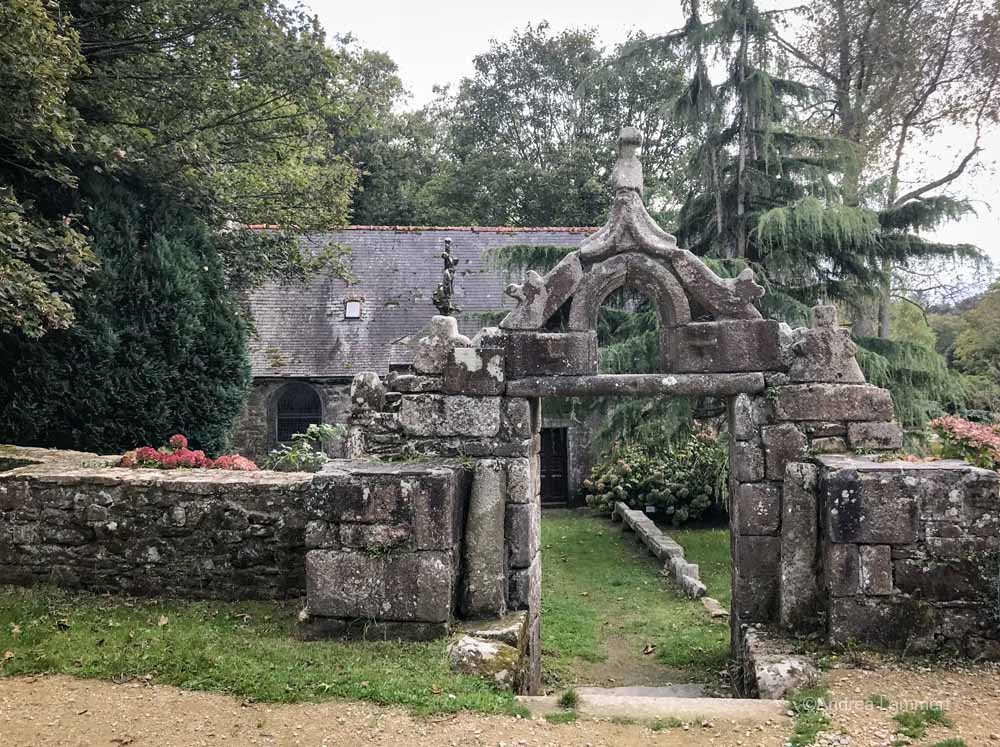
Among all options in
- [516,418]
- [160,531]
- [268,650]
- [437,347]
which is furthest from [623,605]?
[160,531]

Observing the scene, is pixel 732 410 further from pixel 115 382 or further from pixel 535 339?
pixel 115 382

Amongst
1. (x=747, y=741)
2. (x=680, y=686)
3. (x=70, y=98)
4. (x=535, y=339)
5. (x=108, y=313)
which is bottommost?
(x=680, y=686)

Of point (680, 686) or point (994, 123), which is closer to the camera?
point (680, 686)

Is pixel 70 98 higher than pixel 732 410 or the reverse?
higher

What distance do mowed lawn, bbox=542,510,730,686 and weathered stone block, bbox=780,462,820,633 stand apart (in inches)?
42.5

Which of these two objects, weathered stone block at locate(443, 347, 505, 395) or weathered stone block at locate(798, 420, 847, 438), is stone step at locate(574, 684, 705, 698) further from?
weathered stone block at locate(443, 347, 505, 395)

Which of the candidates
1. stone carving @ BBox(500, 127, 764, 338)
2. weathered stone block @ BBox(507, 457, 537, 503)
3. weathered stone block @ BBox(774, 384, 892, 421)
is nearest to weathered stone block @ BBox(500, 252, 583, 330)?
stone carving @ BBox(500, 127, 764, 338)

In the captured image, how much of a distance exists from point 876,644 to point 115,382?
9.30m

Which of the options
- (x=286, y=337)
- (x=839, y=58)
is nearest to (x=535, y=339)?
(x=286, y=337)

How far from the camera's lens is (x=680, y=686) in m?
5.60

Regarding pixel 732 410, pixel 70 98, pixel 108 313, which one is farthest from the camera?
pixel 108 313

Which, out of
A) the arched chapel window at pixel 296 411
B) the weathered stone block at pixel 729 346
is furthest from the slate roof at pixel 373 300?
the weathered stone block at pixel 729 346

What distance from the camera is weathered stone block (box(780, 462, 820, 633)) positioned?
507 centimetres

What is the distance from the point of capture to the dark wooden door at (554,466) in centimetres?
1669
